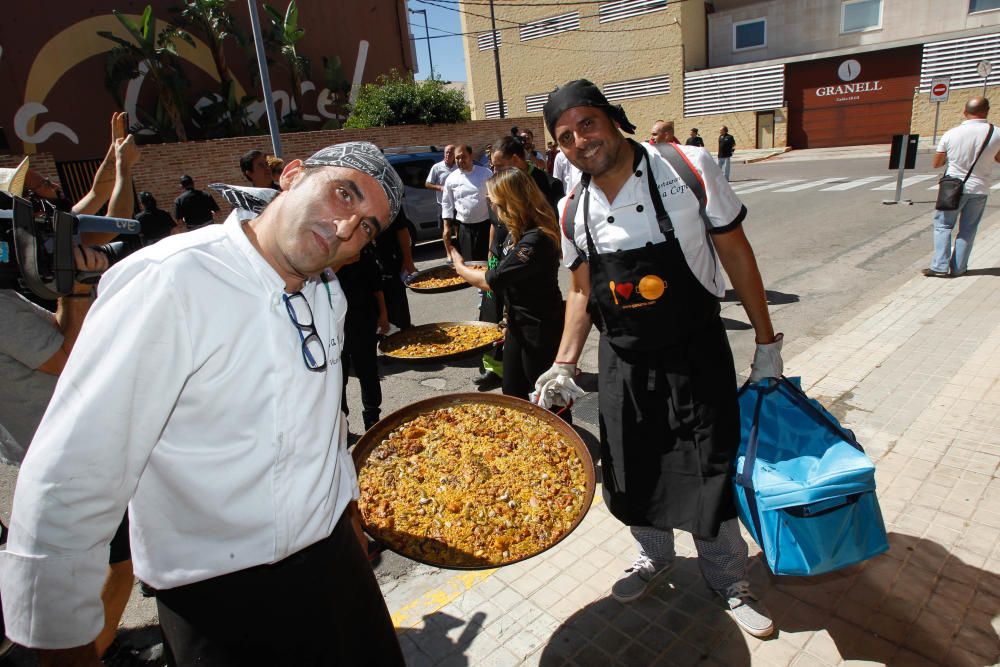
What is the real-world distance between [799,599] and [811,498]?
0.96 metres

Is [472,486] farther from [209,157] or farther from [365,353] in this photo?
[209,157]

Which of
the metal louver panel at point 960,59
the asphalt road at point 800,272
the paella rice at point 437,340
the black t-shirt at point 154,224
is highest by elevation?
the metal louver panel at point 960,59

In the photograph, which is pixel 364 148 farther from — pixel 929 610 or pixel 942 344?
pixel 942 344

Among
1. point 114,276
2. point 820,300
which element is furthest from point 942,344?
point 114,276

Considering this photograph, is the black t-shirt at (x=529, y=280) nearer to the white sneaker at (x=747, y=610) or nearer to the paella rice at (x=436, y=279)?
the white sneaker at (x=747, y=610)

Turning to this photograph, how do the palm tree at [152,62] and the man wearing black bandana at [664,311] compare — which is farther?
the palm tree at [152,62]

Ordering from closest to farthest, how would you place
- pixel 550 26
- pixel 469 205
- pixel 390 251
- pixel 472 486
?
1. pixel 472 486
2. pixel 390 251
3. pixel 469 205
4. pixel 550 26

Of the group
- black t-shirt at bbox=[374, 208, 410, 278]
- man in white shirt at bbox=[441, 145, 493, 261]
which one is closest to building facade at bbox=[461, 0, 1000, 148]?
man in white shirt at bbox=[441, 145, 493, 261]

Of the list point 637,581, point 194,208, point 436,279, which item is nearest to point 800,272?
point 436,279

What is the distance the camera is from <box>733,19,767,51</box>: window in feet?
109

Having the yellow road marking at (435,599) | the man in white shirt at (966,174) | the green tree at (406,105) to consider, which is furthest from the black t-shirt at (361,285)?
the green tree at (406,105)

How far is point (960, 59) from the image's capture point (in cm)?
2725

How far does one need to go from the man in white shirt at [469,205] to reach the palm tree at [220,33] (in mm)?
16716

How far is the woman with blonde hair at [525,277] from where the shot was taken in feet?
12.1
